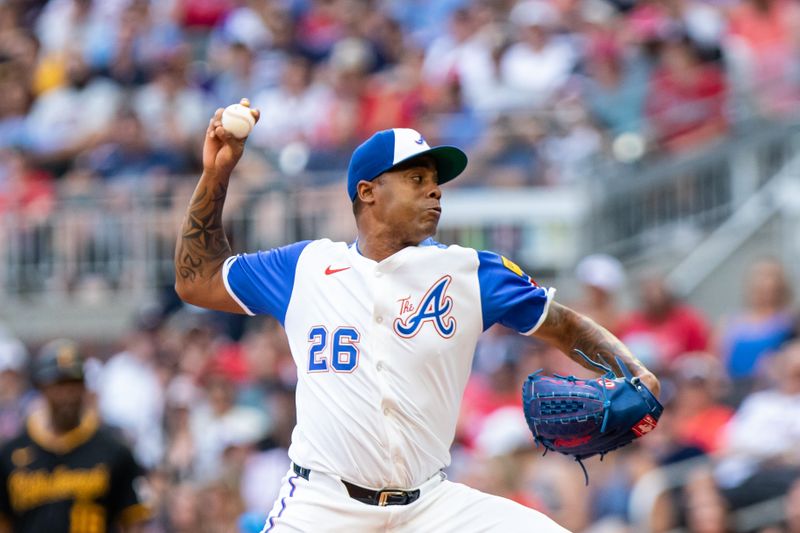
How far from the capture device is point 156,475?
12375 mm

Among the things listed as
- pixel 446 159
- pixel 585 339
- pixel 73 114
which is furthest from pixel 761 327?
pixel 73 114

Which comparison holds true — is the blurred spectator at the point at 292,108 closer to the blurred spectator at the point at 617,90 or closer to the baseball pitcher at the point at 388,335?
the blurred spectator at the point at 617,90

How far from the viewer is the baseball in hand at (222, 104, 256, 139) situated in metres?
6.11

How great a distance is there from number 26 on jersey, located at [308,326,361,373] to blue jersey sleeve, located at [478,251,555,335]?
0.51m

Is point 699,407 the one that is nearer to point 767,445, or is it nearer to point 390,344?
point 767,445

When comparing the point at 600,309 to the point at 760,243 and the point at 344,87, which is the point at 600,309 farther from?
the point at 344,87

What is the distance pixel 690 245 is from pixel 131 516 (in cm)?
621

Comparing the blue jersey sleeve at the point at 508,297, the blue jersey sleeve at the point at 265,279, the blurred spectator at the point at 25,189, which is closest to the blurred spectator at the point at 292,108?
the blurred spectator at the point at 25,189

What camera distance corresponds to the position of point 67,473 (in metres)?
8.62

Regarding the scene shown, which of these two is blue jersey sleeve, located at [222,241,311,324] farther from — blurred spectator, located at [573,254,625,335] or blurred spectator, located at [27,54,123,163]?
blurred spectator, located at [27,54,123,163]

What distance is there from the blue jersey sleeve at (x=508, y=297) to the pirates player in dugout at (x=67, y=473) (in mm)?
3271

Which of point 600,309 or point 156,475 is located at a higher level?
point 600,309

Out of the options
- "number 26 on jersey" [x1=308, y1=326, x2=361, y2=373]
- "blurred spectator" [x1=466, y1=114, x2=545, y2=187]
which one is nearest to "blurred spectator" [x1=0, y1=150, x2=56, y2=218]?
"blurred spectator" [x1=466, y1=114, x2=545, y2=187]

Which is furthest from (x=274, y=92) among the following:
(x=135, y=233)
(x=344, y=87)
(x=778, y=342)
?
(x=778, y=342)
